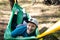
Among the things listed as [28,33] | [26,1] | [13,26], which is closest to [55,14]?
[26,1]

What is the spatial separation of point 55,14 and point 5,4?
2.12 meters

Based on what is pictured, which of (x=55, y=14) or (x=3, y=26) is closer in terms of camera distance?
(x=3, y=26)

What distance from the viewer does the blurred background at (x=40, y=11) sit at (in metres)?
8.35

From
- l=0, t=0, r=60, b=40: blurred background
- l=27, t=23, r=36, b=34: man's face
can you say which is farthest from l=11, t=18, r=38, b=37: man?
l=0, t=0, r=60, b=40: blurred background

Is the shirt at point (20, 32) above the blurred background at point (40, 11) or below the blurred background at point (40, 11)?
above

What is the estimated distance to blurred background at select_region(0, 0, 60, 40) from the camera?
8.35 m

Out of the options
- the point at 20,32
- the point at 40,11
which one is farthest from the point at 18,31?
the point at 40,11

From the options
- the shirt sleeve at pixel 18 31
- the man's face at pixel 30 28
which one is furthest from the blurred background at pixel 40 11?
the man's face at pixel 30 28

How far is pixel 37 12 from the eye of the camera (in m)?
9.45

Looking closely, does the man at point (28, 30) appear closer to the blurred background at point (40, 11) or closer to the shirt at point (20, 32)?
the shirt at point (20, 32)

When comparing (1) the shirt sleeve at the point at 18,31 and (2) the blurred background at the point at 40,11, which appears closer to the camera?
(1) the shirt sleeve at the point at 18,31

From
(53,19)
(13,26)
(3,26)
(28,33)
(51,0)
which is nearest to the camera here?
(28,33)

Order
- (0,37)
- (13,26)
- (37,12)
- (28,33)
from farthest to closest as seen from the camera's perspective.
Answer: (37,12) < (0,37) < (13,26) < (28,33)

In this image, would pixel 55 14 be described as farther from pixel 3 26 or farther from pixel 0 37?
pixel 0 37
